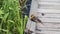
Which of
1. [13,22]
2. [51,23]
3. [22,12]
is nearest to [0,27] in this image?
[13,22]

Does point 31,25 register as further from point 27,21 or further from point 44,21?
point 44,21

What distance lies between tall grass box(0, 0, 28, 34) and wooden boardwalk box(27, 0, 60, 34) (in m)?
0.22

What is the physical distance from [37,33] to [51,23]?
18.5 inches

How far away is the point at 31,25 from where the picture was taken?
3.79m

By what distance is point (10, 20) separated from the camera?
379 cm

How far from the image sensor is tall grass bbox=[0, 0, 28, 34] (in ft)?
12.4

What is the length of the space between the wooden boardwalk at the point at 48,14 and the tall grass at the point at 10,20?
222 mm

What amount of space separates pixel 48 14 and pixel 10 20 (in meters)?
1.23

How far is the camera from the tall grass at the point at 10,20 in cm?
377

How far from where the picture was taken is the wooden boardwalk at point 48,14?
4.14 metres

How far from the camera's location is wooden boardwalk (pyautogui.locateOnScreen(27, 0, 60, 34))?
4.14 meters

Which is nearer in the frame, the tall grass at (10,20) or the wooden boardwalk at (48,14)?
the tall grass at (10,20)

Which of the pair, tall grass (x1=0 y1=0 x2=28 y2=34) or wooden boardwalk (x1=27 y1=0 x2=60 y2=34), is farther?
A: wooden boardwalk (x1=27 y1=0 x2=60 y2=34)

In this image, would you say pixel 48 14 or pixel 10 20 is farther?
pixel 48 14
